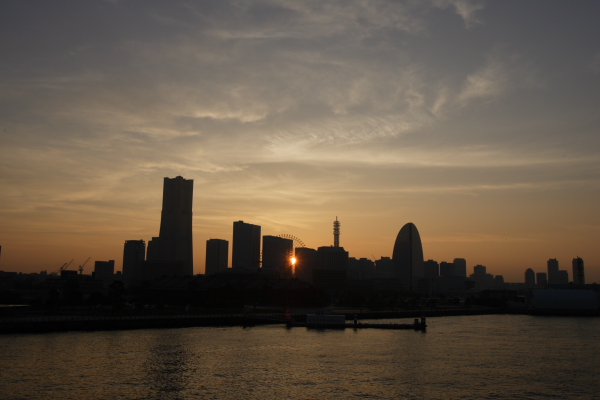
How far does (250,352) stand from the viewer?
8088 centimetres

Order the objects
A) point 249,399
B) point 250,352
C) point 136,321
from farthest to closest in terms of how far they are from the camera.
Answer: point 136,321 < point 250,352 < point 249,399

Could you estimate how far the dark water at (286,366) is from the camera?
57.4 m

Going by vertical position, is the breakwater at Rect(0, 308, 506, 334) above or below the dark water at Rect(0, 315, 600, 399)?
above

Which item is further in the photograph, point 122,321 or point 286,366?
point 122,321

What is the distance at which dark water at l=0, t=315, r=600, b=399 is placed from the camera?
188 feet

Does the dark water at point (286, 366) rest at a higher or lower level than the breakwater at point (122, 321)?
lower

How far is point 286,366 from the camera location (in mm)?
70812

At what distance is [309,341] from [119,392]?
153ft

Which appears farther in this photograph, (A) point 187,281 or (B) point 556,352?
(A) point 187,281

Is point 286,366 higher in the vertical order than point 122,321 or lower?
lower

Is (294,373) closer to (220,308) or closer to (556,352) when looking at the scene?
(556,352)

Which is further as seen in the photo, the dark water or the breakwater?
the breakwater

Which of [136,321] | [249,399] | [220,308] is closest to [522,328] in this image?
[220,308]

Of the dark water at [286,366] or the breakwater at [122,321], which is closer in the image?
the dark water at [286,366]
